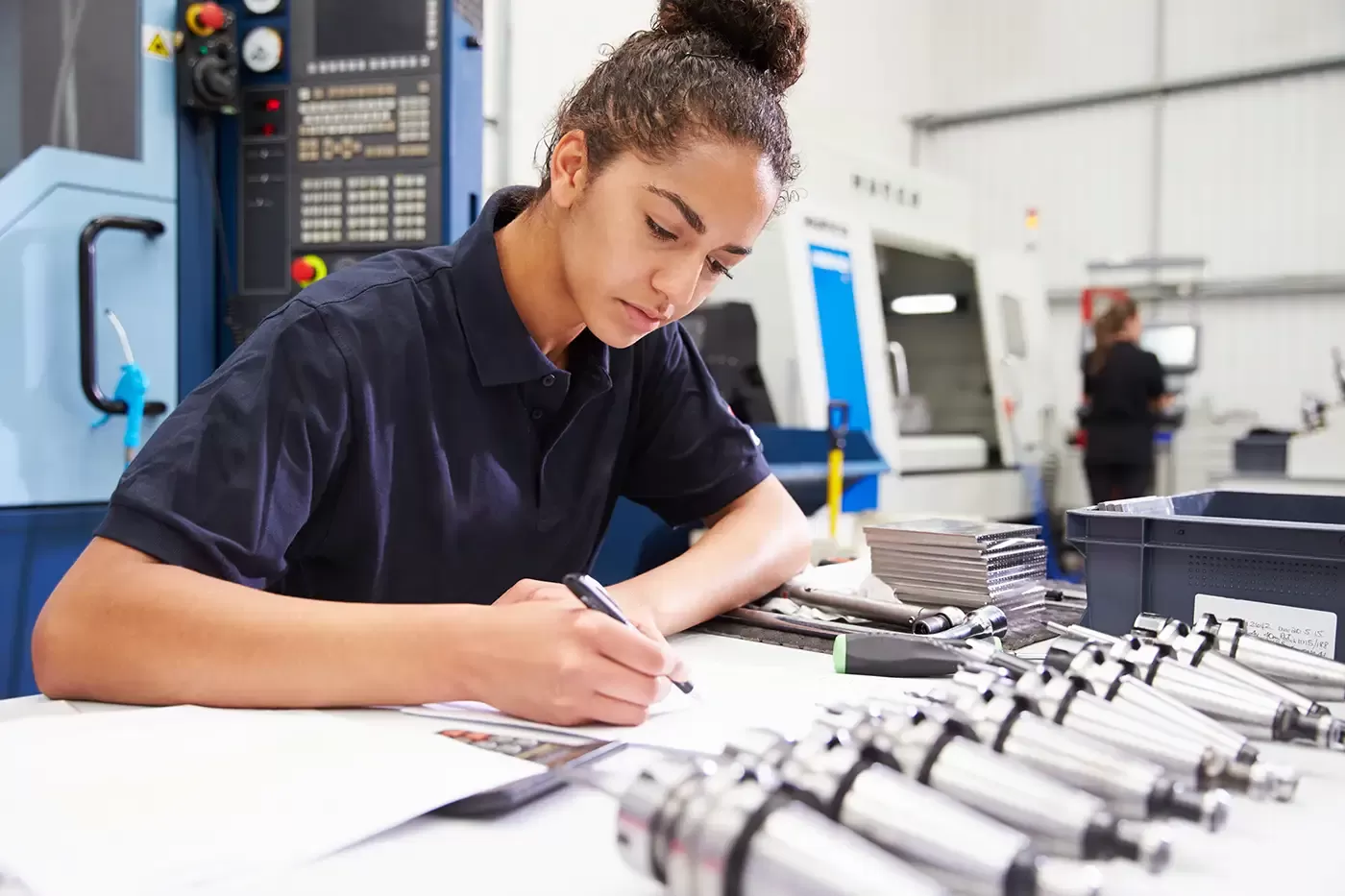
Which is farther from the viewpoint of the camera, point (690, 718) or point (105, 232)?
point (105, 232)

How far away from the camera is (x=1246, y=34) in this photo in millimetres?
5754

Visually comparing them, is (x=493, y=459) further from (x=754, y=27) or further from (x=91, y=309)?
Answer: (x=91, y=309)

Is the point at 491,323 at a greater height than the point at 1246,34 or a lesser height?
lesser

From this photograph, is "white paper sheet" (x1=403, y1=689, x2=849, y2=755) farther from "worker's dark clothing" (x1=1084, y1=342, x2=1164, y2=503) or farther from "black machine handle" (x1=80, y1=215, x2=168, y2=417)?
"worker's dark clothing" (x1=1084, y1=342, x2=1164, y2=503)

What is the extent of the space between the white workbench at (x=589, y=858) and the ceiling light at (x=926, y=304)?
3.19m

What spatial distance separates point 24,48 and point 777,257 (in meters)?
1.78

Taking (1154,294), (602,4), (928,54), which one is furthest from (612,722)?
(928,54)

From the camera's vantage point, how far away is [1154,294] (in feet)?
18.9

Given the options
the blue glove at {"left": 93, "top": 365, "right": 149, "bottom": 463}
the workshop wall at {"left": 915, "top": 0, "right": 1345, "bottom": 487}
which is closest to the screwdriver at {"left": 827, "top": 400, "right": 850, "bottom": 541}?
the blue glove at {"left": 93, "top": 365, "right": 149, "bottom": 463}

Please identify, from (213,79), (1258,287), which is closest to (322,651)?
(213,79)

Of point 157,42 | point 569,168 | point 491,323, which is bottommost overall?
point 491,323

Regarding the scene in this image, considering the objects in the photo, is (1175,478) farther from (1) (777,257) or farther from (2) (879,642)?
(2) (879,642)

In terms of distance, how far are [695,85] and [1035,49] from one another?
635 cm

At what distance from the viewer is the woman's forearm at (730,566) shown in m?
1.04
